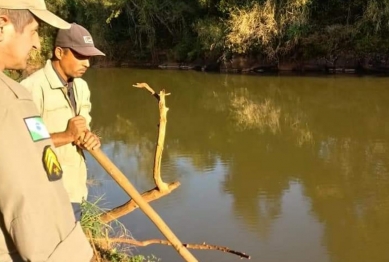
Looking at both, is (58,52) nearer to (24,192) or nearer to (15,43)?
(15,43)

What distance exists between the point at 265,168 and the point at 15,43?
5.93 meters

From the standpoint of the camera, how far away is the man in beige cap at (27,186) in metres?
0.89

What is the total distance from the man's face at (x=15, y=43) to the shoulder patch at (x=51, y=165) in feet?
0.67

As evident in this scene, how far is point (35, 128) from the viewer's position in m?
0.93

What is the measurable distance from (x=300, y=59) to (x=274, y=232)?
1321cm

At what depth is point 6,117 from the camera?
0.90 m

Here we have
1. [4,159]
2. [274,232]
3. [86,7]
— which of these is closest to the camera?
[4,159]

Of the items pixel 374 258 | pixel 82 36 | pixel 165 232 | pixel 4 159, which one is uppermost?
pixel 82 36

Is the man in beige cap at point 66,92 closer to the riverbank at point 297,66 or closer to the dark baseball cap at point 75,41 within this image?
the dark baseball cap at point 75,41

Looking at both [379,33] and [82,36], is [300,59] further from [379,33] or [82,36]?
[82,36]

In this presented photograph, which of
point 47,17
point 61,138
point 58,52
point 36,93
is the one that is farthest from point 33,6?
point 58,52

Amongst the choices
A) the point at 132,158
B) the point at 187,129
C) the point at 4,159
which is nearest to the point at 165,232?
the point at 4,159

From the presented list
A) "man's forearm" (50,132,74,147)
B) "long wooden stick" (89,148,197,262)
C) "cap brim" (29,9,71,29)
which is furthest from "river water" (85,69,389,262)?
"cap brim" (29,9,71,29)

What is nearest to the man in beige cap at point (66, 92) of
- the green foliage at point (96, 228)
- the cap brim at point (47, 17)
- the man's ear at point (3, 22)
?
the green foliage at point (96, 228)
